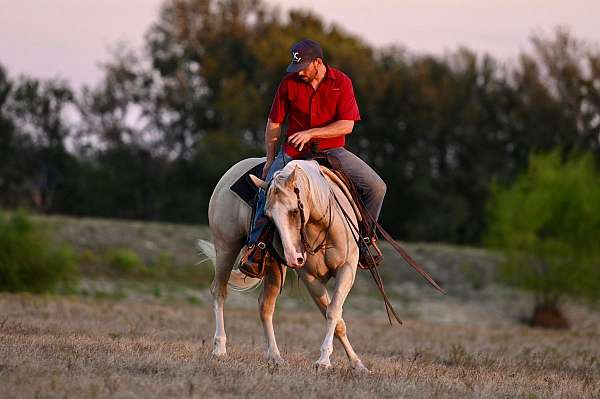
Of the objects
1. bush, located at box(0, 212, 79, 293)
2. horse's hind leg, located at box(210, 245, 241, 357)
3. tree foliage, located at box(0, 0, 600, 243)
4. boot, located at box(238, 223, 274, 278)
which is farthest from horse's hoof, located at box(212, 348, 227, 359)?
tree foliage, located at box(0, 0, 600, 243)

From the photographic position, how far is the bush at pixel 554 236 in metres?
30.8

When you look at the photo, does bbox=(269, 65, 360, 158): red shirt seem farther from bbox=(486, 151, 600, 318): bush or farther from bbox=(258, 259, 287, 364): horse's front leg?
bbox=(486, 151, 600, 318): bush

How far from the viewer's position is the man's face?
11.0 meters

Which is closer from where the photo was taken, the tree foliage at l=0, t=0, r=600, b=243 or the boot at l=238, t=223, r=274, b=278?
the boot at l=238, t=223, r=274, b=278

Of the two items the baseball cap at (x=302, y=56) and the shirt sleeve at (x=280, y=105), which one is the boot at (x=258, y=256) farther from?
the baseball cap at (x=302, y=56)

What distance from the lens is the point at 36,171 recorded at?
157 feet

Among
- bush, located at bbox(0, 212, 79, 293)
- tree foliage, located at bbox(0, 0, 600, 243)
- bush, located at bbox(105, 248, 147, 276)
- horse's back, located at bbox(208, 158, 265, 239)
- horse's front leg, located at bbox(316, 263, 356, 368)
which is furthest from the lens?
tree foliage, located at bbox(0, 0, 600, 243)

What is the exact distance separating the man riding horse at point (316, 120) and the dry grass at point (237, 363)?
1428mm

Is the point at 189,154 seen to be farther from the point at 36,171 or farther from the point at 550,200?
the point at 550,200

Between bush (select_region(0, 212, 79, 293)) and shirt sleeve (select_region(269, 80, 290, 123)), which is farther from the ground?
shirt sleeve (select_region(269, 80, 290, 123))

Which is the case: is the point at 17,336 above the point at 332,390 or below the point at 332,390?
below

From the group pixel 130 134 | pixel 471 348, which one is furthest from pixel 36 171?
pixel 471 348

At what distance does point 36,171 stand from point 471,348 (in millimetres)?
34042

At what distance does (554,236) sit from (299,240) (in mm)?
22317
